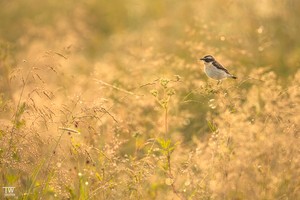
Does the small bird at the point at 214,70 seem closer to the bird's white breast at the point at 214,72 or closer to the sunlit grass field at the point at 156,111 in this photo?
the bird's white breast at the point at 214,72

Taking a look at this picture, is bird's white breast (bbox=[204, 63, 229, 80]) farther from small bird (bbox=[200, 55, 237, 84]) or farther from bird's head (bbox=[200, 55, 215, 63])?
bird's head (bbox=[200, 55, 215, 63])

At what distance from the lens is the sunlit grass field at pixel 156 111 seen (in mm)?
4812

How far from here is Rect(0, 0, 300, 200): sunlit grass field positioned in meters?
4.81

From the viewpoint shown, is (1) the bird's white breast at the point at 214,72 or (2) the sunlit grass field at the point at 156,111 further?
(1) the bird's white breast at the point at 214,72

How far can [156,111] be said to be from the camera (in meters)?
7.61

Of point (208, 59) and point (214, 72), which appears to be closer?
point (214, 72)

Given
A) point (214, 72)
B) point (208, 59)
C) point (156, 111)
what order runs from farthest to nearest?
point (156, 111)
point (208, 59)
point (214, 72)

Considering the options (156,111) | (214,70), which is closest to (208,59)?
(214,70)

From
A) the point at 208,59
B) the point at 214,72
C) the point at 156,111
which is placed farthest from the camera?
the point at 156,111

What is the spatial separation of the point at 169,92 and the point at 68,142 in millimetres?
925

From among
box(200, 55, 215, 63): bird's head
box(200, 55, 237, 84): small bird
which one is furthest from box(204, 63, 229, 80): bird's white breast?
box(200, 55, 215, 63): bird's head

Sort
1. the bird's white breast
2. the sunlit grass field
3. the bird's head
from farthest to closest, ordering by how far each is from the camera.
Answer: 1. the bird's head
2. the bird's white breast
3. the sunlit grass field

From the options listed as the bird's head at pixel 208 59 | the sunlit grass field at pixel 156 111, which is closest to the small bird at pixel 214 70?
the bird's head at pixel 208 59

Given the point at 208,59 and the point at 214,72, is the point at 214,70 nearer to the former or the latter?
the point at 214,72
